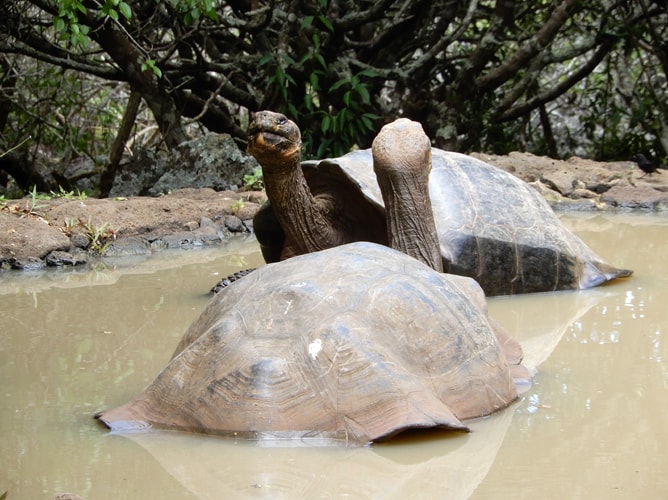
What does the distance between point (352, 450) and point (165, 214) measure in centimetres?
447

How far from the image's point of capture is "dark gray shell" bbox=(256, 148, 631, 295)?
4602 millimetres

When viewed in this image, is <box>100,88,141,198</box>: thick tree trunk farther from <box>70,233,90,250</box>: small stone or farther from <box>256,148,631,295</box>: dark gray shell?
<box>256,148,631,295</box>: dark gray shell

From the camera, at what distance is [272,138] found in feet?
13.5

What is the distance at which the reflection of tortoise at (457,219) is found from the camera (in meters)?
4.55

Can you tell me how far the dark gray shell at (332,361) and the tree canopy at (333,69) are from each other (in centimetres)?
619

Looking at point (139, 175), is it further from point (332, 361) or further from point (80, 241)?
point (332, 361)

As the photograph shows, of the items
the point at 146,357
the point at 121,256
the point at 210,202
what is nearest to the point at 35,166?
the point at 210,202

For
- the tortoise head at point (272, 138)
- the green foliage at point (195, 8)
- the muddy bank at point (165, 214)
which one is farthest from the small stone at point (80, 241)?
the tortoise head at point (272, 138)

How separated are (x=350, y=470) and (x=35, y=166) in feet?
25.8

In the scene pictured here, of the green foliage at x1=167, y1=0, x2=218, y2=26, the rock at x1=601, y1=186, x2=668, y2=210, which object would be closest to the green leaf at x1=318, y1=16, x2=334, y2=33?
the green foliage at x1=167, y1=0, x2=218, y2=26

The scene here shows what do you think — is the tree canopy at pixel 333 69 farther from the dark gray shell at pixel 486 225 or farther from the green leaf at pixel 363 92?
the dark gray shell at pixel 486 225

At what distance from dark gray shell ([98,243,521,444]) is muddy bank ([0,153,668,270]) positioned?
129 inches

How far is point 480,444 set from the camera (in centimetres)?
253

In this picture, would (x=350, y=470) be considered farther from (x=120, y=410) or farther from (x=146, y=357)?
(x=146, y=357)
